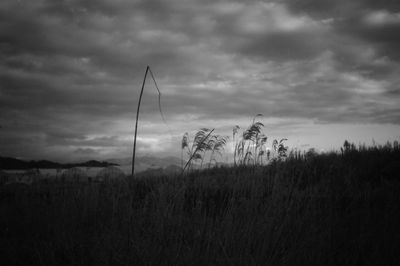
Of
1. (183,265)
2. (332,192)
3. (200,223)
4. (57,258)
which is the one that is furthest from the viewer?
(332,192)

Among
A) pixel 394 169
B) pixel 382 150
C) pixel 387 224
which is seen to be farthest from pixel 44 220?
pixel 382 150

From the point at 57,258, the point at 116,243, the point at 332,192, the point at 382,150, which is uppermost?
the point at 382,150

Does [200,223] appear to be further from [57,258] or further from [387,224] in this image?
[387,224]

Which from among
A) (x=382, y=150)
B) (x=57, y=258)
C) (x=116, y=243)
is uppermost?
(x=382, y=150)

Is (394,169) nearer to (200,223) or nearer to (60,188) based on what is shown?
(200,223)

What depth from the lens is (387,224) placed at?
181 inches

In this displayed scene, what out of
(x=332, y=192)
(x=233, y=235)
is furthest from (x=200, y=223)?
(x=332, y=192)

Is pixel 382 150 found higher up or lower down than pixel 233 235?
higher up

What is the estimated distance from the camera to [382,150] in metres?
10.8

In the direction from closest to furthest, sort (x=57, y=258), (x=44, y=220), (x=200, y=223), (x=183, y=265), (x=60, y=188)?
(x=183, y=265), (x=57, y=258), (x=200, y=223), (x=44, y=220), (x=60, y=188)

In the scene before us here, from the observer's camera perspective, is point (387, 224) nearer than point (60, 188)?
Yes

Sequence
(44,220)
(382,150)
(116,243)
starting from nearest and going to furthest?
(116,243)
(44,220)
(382,150)

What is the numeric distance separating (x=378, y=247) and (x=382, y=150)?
826cm

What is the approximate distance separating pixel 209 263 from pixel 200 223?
1.27 metres
